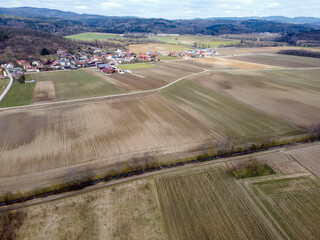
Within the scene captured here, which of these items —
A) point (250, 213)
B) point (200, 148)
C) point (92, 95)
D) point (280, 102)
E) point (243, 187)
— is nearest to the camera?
point (250, 213)

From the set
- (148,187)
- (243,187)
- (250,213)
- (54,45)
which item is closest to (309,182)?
(243,187)

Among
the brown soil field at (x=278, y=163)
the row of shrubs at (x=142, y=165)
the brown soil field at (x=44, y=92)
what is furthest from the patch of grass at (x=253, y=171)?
the brown soil field at (x=44, y=92)

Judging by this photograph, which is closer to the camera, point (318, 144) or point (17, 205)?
point (17, 205)

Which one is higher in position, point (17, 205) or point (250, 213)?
point (250, 213)

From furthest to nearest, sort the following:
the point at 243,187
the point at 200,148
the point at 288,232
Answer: the point at 200,148 → the point at 243,187 → the point at 288,232

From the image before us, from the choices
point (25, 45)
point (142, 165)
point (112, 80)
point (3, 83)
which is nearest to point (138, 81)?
point (112, 80)

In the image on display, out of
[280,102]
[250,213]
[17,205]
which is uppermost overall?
[280,102]

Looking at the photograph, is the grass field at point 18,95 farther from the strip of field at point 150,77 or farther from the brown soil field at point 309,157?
the brown soil field at point 309,157

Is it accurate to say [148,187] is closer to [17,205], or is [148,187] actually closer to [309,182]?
[17,205]

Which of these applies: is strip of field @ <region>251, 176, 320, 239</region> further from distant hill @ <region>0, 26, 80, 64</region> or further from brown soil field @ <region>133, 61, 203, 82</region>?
distant hill @ <region>0, 26, 80, 64</region>
